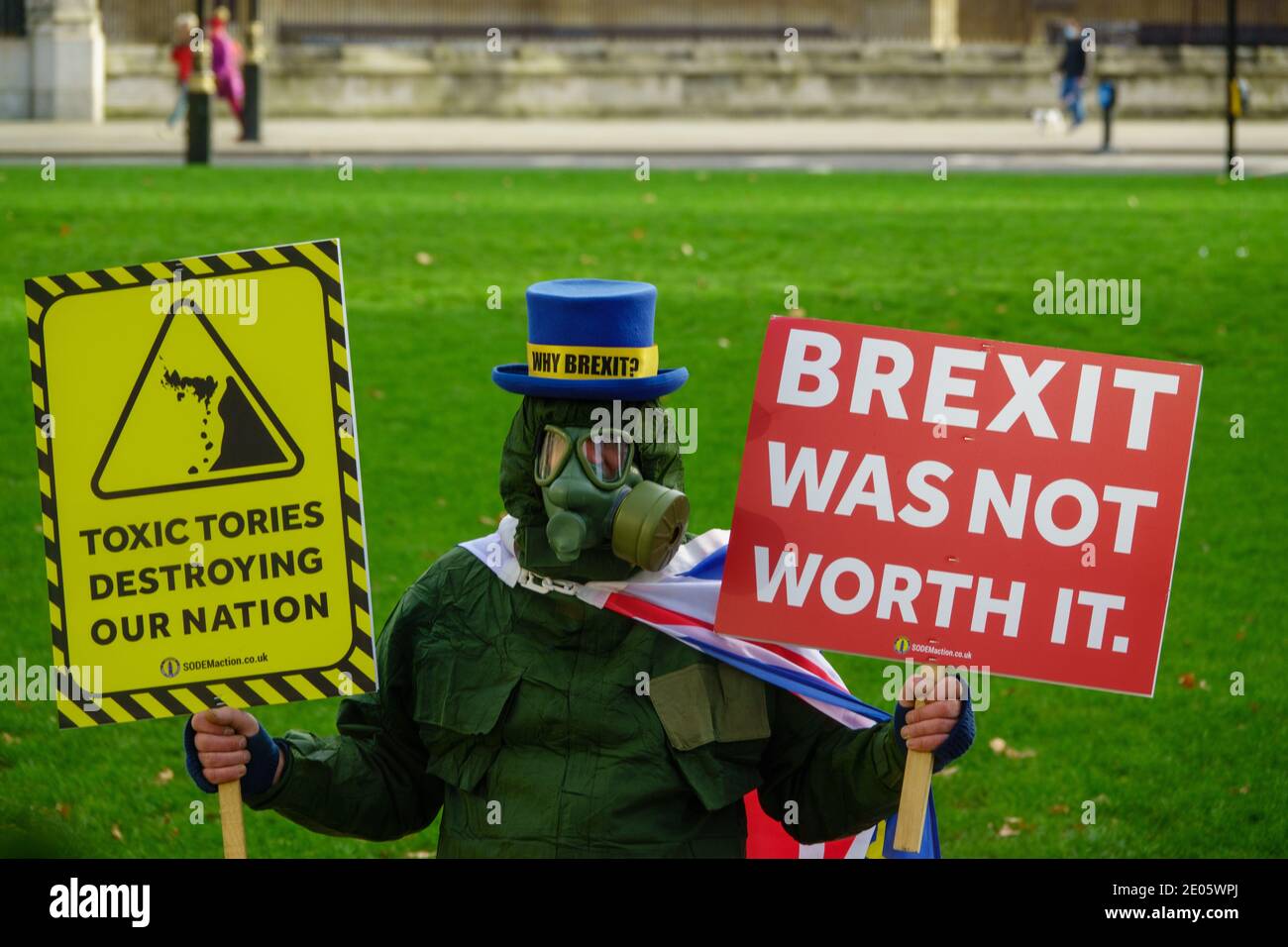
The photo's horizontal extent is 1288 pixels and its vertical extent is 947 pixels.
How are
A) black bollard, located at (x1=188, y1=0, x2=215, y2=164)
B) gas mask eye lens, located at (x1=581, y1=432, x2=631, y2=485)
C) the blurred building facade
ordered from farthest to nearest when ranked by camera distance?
1. the blurred building facade
2. black bollard, located at (x1=188, y1=0, x2=215, y2=164)
3. gas mask eye lens, located at (x1=581, y1=432, x2=631, y2=485)

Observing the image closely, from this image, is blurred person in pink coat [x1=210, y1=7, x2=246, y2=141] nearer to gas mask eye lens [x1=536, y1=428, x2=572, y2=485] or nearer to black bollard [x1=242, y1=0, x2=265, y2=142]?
black bollard [x1=242, y1=0, x2=265, y2=142]

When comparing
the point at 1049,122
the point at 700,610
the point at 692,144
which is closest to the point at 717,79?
the point at 1049,122

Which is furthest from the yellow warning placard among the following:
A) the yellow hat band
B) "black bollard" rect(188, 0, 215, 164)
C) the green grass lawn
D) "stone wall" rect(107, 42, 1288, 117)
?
"stone wall" rect(107, 42, 1288, 117)

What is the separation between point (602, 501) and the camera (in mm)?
3992

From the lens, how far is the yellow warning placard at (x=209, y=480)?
13.4 feet

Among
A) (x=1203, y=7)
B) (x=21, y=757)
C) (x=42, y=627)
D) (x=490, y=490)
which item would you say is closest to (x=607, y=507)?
(x=21, y=757)

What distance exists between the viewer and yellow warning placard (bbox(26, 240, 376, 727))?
4094mm

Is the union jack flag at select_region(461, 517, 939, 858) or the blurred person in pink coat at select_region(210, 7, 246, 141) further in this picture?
the blurred person in pink coat at select_region(210, 7, 246, 141)

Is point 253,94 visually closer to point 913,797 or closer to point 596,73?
point 596,73

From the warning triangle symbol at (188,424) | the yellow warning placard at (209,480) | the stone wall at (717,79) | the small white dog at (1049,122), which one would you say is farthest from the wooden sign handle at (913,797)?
the stone wall at (717,79)

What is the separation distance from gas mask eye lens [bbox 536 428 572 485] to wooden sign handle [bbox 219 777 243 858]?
0.88 meters
